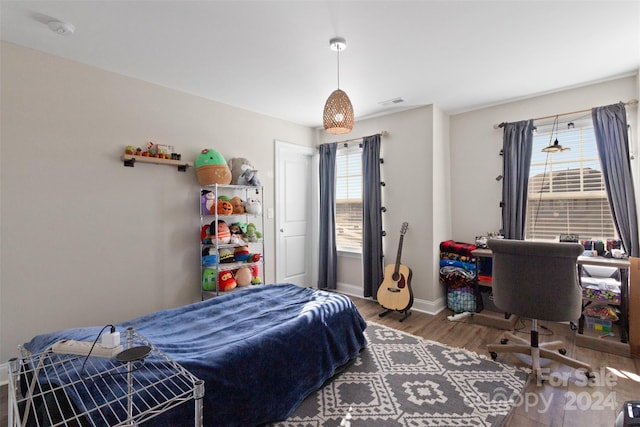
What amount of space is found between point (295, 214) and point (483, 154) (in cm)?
261

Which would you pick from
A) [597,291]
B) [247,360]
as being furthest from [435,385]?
[597,291]

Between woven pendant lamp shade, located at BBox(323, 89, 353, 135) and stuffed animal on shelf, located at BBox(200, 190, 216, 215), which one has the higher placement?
woven pendant lamp shade, located at BBox(323, 89, 353, 135)

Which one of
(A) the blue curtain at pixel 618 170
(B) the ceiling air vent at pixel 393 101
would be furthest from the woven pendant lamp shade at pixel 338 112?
(A) the blue curtain at pixel 618 170

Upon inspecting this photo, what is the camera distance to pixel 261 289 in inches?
113

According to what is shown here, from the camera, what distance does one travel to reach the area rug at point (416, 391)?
6.18 feet

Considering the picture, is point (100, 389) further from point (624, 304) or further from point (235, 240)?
point (624, 304)

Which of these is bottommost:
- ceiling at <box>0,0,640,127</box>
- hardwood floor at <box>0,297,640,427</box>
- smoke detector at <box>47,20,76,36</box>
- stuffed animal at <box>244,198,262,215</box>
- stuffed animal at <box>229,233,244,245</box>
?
hardwood floor at <box>0,297,640,427</box>

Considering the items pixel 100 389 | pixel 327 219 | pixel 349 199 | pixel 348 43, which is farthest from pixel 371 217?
pixel 100 389

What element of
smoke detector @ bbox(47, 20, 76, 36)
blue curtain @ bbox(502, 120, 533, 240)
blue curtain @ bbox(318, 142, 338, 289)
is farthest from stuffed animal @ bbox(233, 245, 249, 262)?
blue curtain @ bbox(502, 120, 533, 240)

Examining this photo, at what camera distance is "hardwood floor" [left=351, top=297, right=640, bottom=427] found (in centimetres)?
189

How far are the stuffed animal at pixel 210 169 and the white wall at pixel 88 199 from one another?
0.62 ft

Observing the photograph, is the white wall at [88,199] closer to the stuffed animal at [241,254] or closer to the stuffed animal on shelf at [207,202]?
the stuffed animal on shelf at [207,202]

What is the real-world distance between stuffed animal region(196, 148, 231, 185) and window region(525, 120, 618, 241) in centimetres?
341

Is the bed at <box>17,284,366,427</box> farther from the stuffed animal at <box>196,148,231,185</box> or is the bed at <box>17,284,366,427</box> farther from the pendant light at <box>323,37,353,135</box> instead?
the pendant light at <box>323,37,353,135</box>
